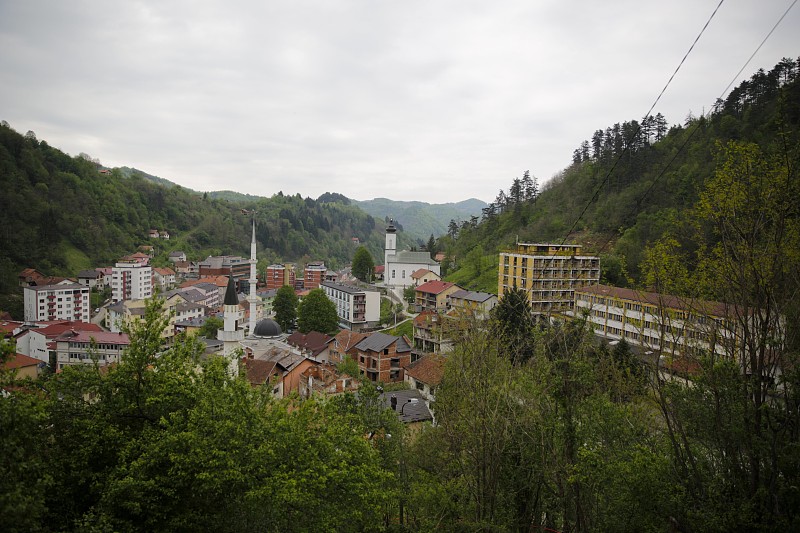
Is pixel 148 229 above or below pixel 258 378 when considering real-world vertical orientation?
above

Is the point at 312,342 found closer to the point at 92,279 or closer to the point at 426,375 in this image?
the point at 426,375

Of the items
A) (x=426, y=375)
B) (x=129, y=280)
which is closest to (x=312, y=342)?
(x=426, y=375)

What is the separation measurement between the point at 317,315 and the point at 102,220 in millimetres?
47692

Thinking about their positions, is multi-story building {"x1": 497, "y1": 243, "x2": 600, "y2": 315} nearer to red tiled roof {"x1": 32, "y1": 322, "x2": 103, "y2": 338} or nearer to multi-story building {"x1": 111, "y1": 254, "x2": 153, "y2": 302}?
red tiled roof {"x1": 32, "y1": 322, "x2": 103, "y2": 338}

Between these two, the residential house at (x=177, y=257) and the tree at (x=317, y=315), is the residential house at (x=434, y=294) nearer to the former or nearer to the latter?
the tree at (x=317, y=315)

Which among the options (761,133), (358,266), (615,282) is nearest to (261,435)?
(615,282)

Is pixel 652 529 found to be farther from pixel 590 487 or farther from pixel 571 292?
pixel 571 292

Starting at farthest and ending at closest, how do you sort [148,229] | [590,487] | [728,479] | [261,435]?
[148,229]
[590,487]
[261,435]
[728,479]

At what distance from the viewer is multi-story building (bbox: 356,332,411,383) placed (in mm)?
27547

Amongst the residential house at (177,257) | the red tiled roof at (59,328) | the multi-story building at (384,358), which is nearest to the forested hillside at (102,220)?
the residential house at (177,257)

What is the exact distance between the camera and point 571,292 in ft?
106

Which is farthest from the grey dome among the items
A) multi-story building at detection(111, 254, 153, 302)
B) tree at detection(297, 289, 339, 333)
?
multi-story building at detection(111, 254, 153, 302)

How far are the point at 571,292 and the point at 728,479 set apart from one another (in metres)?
26.9

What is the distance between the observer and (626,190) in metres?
42.2
